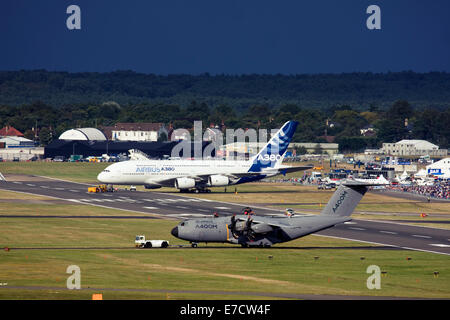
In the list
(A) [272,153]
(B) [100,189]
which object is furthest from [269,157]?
(B) [100,189]

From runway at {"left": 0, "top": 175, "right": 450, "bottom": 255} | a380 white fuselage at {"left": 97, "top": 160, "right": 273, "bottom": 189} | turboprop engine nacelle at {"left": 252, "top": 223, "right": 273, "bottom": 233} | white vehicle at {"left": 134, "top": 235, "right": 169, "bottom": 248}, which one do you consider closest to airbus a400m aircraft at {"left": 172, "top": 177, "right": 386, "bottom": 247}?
turboprop engine nacelle at {"left": 252, "top": 223, "right": 273, "bottom": 233}

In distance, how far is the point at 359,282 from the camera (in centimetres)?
5194

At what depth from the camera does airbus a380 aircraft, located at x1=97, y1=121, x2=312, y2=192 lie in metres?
126

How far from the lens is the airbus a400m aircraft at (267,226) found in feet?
213

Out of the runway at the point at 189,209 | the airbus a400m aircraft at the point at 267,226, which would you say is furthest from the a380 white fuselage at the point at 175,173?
the airbus a400m aircraft at the point at 267,226

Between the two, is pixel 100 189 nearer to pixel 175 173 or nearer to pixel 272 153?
pixel 175 173

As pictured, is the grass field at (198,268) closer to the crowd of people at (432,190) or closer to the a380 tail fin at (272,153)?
the a380 tail fin at (272,153)

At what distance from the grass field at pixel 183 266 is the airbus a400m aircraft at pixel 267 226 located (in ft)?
3.70

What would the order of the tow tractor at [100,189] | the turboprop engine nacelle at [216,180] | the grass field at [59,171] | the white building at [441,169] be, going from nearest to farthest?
the turboprop engine nacelle at [216,180] → the tow tractor at [100,189] → the white building at [441,169] → the grass field at [59,171]

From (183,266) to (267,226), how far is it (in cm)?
1093

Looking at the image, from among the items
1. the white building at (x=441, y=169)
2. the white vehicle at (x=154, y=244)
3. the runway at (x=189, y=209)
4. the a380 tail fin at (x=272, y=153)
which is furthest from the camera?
the white building at (x=441, y=169)

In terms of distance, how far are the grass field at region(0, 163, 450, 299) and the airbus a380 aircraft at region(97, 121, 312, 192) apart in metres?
39.9

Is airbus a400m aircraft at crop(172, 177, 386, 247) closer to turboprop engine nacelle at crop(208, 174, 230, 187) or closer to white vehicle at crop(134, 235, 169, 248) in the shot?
white vehicle at crop(134, 235, 169, 248)
